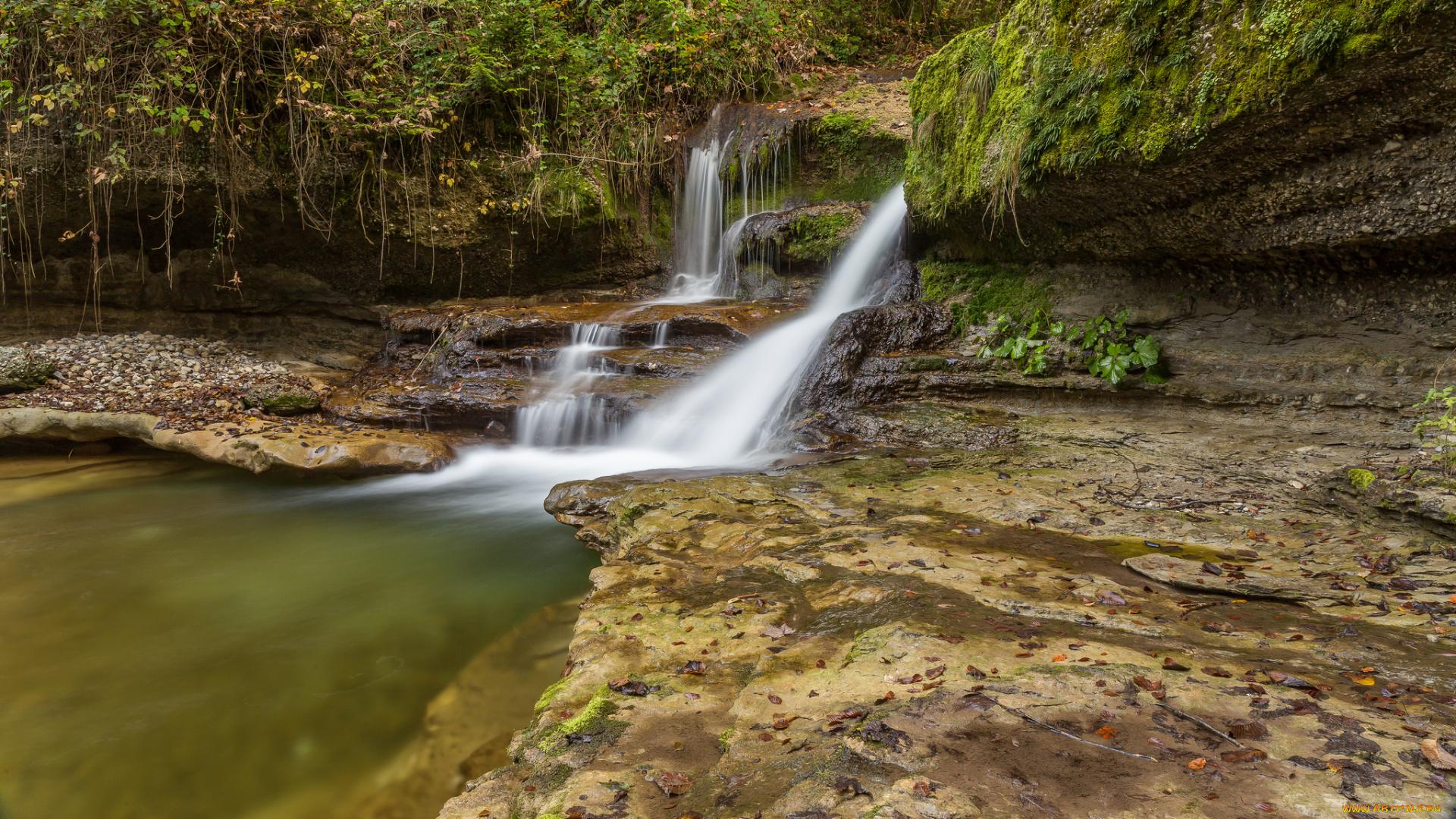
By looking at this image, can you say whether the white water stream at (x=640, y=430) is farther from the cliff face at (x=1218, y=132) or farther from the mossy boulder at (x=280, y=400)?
the cliff face at (x=1218, y=132)

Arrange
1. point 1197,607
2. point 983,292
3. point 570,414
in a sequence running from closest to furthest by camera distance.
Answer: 1. point 1197,607
2. point 983,292
3. point 570,414

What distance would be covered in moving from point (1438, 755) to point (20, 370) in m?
11.4

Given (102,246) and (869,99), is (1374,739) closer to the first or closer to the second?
(869,99)

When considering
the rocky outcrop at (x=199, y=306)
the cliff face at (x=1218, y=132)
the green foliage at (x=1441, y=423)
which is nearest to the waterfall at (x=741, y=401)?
the cliff face at (x=1218, y=132)

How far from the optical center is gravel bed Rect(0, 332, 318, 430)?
24.1 feet

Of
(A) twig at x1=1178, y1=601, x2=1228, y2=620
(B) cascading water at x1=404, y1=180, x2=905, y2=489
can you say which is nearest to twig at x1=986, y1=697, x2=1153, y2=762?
(A) twig at x1=1178, y1=601, x2=1228, y2=620

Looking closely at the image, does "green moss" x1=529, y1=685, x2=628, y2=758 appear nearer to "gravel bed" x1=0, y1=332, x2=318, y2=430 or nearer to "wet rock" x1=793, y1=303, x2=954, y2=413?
"wet rock" x1=793, y1=303, x2=954, y2=413

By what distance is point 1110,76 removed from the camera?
14.7 feet

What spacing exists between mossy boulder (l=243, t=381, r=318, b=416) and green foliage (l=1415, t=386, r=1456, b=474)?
9585mm

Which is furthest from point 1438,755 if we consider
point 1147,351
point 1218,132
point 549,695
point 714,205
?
point 714,205

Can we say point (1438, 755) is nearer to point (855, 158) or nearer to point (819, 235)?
point (819, 235)

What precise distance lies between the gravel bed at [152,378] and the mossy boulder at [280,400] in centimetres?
20

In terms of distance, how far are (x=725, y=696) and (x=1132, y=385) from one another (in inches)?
177

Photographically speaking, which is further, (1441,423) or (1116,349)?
(1116,349)
